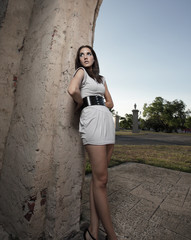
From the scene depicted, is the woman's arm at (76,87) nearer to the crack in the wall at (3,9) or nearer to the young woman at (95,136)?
the young woman at (95,136)

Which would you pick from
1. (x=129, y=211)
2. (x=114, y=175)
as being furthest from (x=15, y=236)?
(x=114, y=175)

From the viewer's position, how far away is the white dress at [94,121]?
130cm

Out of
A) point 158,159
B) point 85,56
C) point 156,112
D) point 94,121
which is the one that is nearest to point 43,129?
point 94,121

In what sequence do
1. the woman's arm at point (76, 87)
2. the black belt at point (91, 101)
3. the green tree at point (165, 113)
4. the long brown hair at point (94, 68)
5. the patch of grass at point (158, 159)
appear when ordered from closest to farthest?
the woman's arm at point (76, 87) < the black belt at point (91, 101) < the long brown hair at point (94, 68) < the patch of grass at point (158, 159) < the green tree at point (165, 113)

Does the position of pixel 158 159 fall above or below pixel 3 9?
below

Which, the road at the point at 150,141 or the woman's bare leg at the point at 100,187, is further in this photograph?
the road at the point at 150,141

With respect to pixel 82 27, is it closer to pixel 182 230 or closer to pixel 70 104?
pixel 70 104

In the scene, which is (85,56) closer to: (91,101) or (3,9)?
(91,101)

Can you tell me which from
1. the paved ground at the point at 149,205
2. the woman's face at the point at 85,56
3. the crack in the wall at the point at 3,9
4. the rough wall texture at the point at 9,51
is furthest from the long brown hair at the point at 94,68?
the paved ground at the point at 149,205

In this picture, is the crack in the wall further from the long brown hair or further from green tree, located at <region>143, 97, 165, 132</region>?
→ green tree, located at <region>143, 97, 165, 132</region>

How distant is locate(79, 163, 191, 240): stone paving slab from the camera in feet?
5.07

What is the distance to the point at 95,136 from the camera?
129 cm

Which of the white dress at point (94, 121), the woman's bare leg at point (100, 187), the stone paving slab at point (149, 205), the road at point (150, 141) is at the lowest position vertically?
the road at point (150, 141)

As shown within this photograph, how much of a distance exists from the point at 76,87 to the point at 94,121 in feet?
1.21
